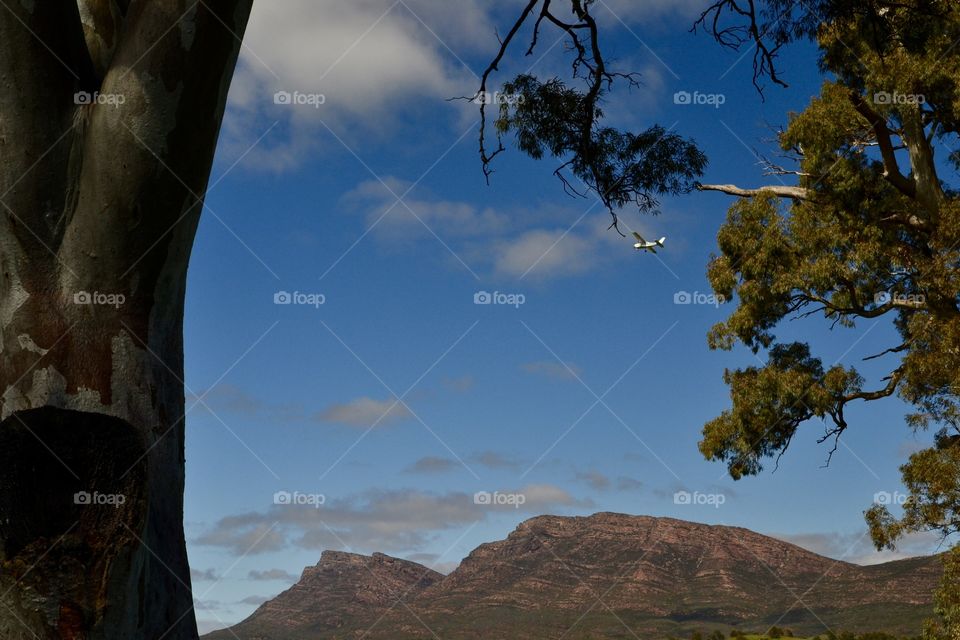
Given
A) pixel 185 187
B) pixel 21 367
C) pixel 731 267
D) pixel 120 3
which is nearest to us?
pixel 21 367

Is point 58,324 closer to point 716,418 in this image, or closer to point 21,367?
point 21,367

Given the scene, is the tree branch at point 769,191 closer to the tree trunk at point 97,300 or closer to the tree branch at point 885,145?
the tree branch at point 885,145

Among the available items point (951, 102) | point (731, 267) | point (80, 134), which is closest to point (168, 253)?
point (80, 134)

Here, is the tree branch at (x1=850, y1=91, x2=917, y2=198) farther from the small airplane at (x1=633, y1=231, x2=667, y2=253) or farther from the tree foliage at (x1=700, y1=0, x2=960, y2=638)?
the small airplane at (x1=633, y1=231, x2=667, y2=253)

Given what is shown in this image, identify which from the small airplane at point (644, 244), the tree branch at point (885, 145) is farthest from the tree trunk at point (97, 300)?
the tree branch at point (885, 145)

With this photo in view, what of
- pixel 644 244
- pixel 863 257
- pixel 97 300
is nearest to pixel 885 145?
pixel 863 257

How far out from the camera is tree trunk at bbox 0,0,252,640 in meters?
3.14

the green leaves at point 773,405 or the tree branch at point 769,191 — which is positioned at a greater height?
the tree branch at point 769,191

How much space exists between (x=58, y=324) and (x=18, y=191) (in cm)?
52

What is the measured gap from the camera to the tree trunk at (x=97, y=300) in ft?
10.3

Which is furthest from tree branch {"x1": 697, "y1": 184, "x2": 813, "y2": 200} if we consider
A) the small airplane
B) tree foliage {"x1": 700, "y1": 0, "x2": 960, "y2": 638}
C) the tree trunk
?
the tree trunk

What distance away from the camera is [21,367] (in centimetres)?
319

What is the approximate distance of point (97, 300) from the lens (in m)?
3.26

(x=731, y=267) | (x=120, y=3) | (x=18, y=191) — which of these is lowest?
(x=18, y=191)
